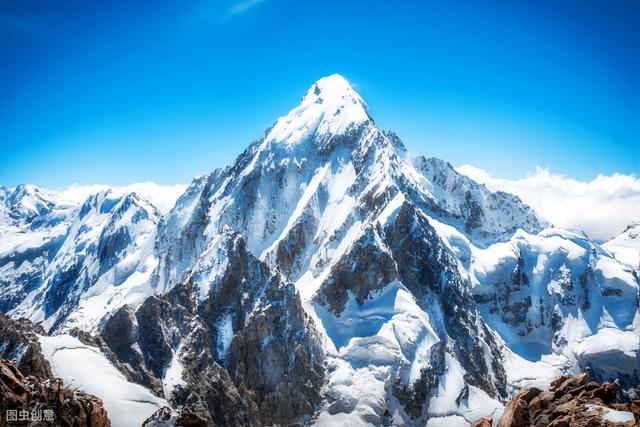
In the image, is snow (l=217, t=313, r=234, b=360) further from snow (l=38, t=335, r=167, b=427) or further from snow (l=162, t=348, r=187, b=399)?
snow (l=38, t=335, r=167, b=427)

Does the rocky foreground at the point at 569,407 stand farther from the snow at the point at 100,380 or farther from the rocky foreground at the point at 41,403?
the snow at the point at 100,380

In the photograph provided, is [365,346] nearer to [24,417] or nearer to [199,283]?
[199,283]

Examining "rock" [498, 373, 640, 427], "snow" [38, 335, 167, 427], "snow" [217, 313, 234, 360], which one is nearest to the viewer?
"rock" [498, 373, 640, 427]

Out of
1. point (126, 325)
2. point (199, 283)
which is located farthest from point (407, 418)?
point (126, 325)

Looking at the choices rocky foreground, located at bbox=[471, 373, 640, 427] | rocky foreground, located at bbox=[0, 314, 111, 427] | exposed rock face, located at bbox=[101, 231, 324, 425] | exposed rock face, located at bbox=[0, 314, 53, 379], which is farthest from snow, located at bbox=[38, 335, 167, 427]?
rocky foreground, located at bbox=[471, 373, 640, 427]

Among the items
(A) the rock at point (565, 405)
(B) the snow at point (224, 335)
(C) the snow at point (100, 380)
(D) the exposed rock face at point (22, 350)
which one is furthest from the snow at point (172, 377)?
(A) the rock at point (565, 405)

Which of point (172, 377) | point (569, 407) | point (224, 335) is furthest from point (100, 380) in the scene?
point (569, 407)

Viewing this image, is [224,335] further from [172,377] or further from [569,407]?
[569,407]
